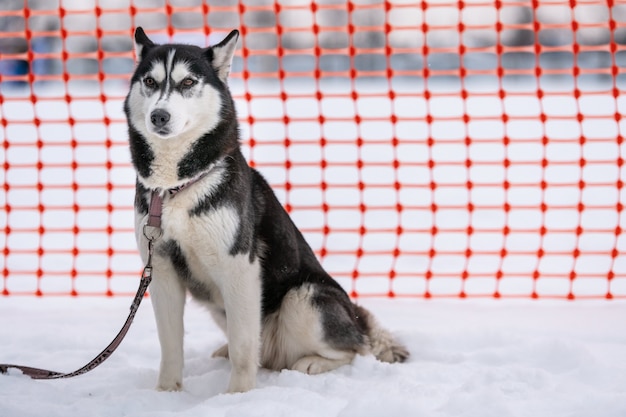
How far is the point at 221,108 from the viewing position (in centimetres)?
300

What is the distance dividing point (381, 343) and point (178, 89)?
1.54 m

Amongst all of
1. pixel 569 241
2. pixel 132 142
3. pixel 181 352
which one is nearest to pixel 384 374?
pixel 181 352

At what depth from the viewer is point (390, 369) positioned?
3217 mm

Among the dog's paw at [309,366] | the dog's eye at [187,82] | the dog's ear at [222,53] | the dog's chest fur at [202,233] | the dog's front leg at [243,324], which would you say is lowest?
the dog's paw at [309,366]

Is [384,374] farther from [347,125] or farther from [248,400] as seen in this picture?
[347,125]

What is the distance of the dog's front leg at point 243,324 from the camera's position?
116 inches

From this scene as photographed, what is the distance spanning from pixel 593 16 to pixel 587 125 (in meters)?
8.76

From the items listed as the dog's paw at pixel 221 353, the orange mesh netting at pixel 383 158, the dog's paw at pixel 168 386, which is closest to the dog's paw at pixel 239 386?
the dog's paw at pixel 168 386

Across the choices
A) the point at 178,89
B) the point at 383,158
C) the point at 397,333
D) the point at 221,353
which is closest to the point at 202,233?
the point at 178,89

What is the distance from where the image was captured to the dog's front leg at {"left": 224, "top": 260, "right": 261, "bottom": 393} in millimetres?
2947

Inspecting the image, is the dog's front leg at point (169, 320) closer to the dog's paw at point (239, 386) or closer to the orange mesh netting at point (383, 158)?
the dog's paw at point (239, 386)

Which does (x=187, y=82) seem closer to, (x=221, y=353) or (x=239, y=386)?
(x=239, y=386)

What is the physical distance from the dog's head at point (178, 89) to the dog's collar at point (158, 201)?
0.66 feet

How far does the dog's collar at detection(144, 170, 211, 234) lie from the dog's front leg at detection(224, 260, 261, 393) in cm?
38
